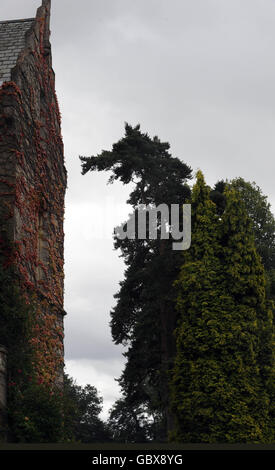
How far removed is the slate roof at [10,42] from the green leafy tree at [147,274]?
29.1 feet

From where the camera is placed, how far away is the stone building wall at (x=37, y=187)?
40.2 ft

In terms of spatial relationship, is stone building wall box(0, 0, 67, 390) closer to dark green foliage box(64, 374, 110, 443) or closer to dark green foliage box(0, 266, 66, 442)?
dark green foliage box(0, 266, 66, 442)

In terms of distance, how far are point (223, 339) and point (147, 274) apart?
19.2ft

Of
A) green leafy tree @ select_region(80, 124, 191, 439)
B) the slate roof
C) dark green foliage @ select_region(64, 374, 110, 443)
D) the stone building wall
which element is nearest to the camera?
the stone building wall

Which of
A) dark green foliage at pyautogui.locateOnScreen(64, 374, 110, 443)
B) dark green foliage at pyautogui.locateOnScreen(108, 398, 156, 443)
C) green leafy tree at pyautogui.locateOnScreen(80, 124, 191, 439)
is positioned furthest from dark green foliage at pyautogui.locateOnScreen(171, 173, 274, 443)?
dark green foliage at pyautogui.locateOnScreen(108, 398, 156, 443)

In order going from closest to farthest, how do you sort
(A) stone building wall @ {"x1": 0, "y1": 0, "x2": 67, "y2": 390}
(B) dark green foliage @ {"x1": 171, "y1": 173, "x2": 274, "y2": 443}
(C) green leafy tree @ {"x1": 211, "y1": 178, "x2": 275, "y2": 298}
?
(A) stone building wall @ {"x1": 0, "y1": 0, "x2": 67, "y2": 390}, (B) dark green foliage @ {"x1": 171, "y1": 173, "x2": 274, "y2": 443}, (C) green leafy tree @ {"x1": 211, "y1": 178, "x2": 275, "y2": 298}

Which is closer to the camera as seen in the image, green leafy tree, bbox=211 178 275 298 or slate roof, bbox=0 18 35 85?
slate roof, bbox=0 18 35 85

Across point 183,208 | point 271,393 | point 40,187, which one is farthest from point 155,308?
point 40,187

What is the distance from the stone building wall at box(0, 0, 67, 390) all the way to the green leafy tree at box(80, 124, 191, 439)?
713cm

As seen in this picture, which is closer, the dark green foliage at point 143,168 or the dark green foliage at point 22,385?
the dark green foliage at point 22,385

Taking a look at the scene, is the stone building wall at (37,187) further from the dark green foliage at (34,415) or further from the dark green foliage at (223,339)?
the dark green foliage at (223,339)

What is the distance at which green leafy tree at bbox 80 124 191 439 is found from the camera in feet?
74.3

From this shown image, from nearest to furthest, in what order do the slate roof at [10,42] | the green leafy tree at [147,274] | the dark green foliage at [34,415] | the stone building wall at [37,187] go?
the dark green foliage at [34,415] < the stone building wall at [37,187] < the slate roof at [10,42] < the green leafy tree at [147,274]

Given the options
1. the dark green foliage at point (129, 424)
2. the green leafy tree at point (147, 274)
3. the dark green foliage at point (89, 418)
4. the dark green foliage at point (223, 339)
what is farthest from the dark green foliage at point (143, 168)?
the dark green foliage at point (129, 424)
